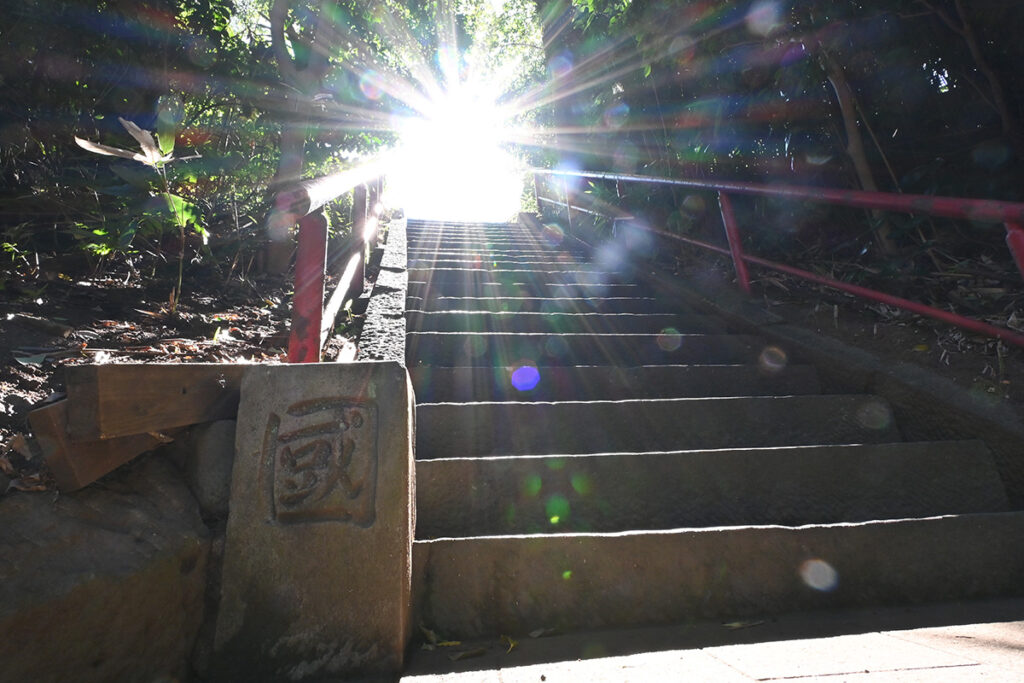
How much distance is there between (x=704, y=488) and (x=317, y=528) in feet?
4.15

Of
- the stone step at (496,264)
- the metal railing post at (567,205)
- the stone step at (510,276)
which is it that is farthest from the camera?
the metal railing post at (567,205)

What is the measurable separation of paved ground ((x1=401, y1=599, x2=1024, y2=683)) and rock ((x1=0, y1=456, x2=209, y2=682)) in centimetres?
57

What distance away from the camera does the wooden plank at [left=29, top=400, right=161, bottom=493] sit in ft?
3.92

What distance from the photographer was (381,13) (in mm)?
8148

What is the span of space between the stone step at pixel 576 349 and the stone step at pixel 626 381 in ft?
0.79

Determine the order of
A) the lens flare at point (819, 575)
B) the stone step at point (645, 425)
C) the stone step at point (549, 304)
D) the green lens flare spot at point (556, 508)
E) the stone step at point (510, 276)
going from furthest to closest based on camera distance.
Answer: the stone step at point (510, 276) → the stone step at point (549, 304) → the stone step at point (645, 425) → the green lens flare spot at point (556, 508) → the lens flare at point (819, 575)

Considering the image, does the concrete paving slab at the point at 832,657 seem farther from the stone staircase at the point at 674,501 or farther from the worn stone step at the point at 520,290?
the worn stone step at the point at 520,290

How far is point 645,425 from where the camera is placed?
7.73ft

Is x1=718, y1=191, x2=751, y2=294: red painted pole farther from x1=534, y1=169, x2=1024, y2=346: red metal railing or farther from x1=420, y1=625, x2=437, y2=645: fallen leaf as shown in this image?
x1=420, y1=625, x2=437, y2=645: fallen leaf

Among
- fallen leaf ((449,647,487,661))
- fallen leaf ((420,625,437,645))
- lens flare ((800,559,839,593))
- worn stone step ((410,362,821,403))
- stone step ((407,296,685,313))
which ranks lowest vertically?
fallen leaf ((449,647,487,661))

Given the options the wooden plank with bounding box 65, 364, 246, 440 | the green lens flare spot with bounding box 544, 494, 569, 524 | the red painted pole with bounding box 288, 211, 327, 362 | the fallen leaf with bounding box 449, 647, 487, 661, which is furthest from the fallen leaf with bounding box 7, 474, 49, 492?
the green lens flare spot with bounding box 544, 494, 569, 524

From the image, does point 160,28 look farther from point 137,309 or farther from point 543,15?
point 543,15

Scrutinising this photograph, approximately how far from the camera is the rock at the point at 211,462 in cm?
146

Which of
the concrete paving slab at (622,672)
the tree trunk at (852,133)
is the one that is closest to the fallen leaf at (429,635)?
the concrete paving slab at (622,672)
